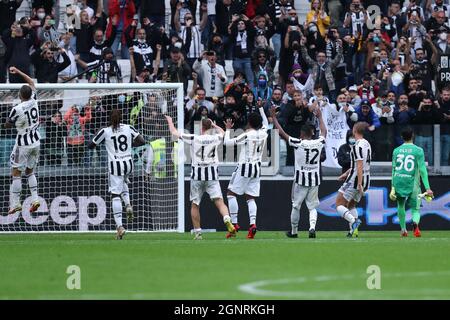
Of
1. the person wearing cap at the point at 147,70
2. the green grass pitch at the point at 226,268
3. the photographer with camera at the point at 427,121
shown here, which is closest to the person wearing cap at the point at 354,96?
the photographer with camera at the point at 427,121

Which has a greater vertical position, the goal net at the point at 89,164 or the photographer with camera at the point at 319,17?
the photographer with camera at the point at 319,17

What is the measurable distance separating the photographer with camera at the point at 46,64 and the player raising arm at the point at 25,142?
17.9ft

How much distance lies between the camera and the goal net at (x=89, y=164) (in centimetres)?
2441

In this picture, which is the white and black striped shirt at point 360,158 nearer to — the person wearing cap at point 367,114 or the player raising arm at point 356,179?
the player raising arm at point 356,179

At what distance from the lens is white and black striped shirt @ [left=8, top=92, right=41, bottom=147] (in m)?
22.4

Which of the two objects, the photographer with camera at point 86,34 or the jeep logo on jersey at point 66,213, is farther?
the photographer with camera at point 86,34

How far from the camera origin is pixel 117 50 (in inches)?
1188

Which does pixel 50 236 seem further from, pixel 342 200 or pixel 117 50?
pixel 117 50

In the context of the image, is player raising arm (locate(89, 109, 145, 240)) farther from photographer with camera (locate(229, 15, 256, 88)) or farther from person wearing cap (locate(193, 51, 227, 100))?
photographer with camera (locate(229, 15, 256, 88))

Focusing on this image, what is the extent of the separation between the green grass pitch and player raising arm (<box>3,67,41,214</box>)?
1.47m

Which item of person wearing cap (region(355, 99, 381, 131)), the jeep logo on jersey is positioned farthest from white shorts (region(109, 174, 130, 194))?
person wearing cap (region(355, 99, 381, 131))

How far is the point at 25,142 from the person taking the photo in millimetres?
22750

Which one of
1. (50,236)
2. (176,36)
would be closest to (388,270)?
(50,236)

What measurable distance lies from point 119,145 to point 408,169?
5.42 metres
